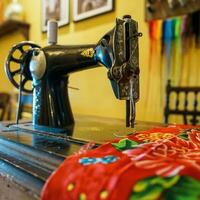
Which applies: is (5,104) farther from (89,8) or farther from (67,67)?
(67,67)

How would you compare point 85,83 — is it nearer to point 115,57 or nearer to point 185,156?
point 115,57

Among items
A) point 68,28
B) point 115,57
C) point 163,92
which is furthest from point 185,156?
point 68,28

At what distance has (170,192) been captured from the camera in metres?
0.33

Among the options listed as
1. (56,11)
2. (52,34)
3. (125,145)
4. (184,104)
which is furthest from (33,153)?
(56,11)

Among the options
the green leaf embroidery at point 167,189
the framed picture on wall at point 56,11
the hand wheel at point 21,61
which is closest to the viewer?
the green leaf embroidery at point 167,189

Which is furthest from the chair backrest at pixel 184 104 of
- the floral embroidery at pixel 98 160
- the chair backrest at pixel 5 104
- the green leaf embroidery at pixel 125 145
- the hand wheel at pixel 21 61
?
the chair backrest at pixel 5 104

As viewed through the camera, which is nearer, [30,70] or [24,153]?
[24,153]

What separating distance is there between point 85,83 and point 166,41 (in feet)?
2.41

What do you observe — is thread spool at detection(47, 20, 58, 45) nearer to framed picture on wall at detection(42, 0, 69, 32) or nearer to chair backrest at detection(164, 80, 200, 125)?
chair backrest at detection(164, 80, 200, 125)

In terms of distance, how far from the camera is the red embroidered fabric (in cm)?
33

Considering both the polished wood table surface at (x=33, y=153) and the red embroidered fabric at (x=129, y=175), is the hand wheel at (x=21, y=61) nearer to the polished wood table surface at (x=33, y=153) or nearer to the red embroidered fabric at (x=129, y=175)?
the polished wood table surface at (x=33, y=153)

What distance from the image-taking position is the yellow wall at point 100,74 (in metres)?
1.69

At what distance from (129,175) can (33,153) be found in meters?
0.31

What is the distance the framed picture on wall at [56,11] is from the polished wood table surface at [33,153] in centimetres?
156
